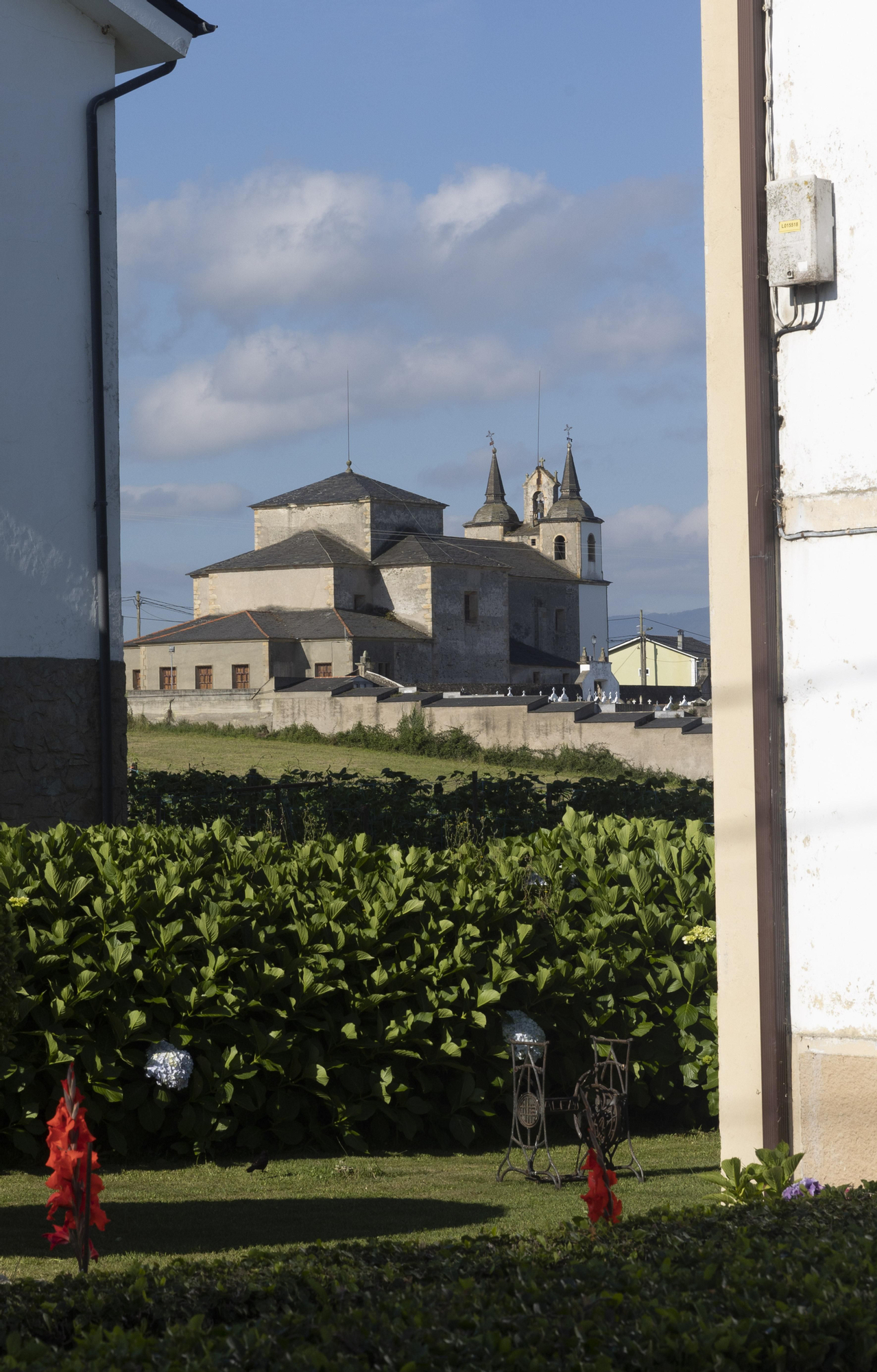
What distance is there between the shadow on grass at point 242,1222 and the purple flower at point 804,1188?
1.49 metres

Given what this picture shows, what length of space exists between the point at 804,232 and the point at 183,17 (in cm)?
748

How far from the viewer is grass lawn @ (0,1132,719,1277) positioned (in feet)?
17.0

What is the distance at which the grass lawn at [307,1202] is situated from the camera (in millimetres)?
5195

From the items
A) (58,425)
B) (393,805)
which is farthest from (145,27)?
(393,805)

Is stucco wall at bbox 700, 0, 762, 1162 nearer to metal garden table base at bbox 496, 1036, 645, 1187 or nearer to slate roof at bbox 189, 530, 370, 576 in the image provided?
metal garden table base at bbox 496, 1036, 645, 1187

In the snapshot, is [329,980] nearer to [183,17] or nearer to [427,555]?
[183,17]

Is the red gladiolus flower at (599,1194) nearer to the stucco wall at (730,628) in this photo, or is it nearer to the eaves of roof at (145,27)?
the stucco wall at (730,628)

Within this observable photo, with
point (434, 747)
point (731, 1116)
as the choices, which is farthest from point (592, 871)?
point (434, 747)

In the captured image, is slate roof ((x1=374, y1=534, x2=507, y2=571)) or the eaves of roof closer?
the eaves of roof

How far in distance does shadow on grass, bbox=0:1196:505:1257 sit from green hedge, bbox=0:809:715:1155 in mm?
703

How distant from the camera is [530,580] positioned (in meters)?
89.6

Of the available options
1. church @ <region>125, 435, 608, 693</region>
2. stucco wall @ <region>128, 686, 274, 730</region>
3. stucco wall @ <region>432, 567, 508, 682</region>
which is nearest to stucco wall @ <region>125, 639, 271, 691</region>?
church @ <region>125, 435, 608, 693</region>

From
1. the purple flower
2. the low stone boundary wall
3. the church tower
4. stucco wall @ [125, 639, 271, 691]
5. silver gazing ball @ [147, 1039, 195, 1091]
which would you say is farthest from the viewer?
Answer: the church tower

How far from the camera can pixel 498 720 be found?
41188mm
